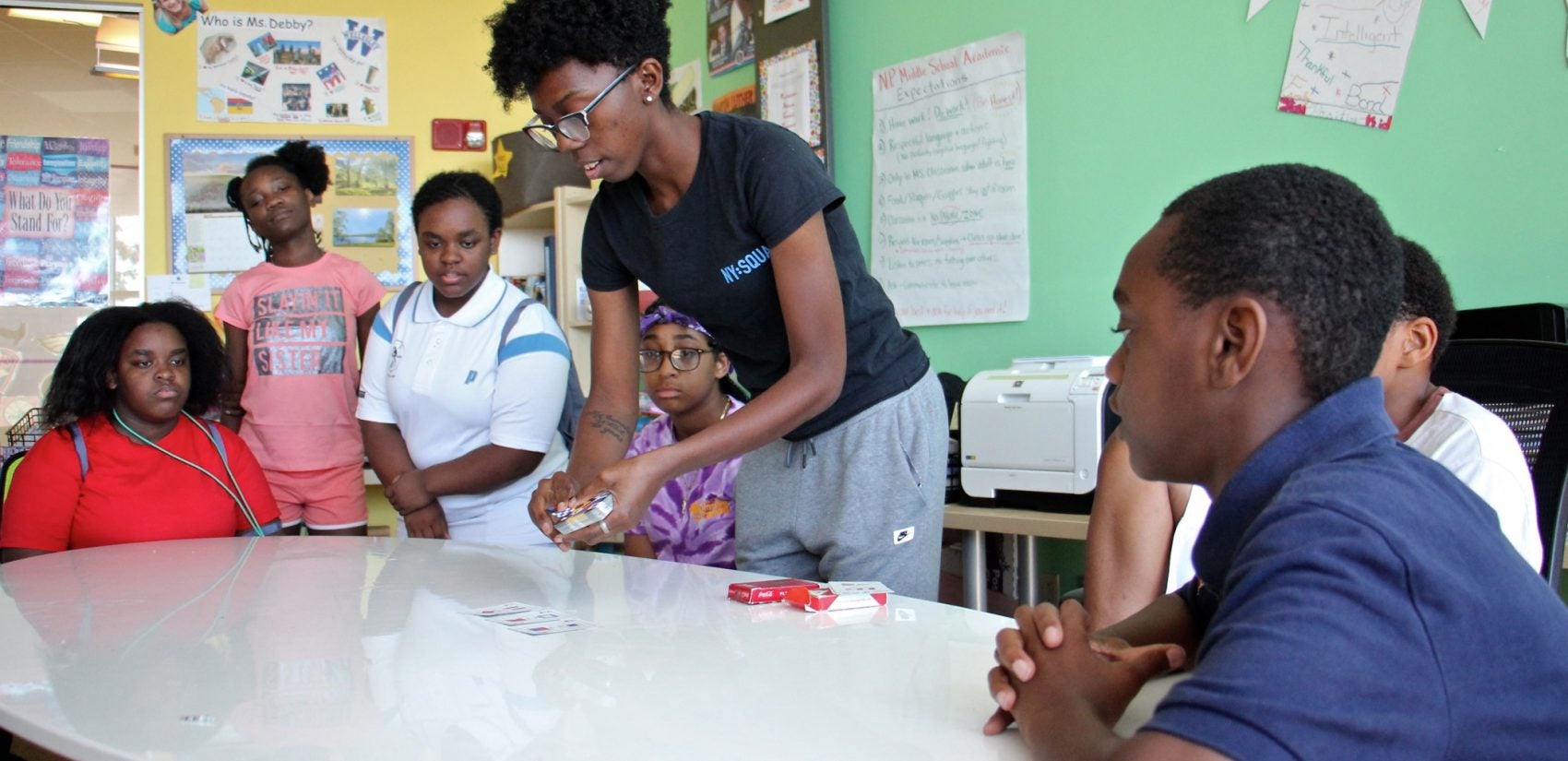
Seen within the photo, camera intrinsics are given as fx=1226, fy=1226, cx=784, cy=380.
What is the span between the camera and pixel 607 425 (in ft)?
6.10

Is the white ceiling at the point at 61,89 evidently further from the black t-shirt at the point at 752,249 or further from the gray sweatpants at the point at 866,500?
the gray sweatpants at the point at 866,500

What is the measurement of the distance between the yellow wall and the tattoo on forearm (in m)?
3.13

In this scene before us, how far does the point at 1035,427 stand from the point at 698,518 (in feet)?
2.80

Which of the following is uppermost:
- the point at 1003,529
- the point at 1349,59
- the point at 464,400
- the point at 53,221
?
the point at 1349,59

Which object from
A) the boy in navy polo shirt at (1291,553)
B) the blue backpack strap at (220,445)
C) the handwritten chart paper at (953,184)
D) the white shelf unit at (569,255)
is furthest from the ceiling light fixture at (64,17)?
the boy in navy polo shirt at (1291,553)

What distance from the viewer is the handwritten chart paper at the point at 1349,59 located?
256 centimetres

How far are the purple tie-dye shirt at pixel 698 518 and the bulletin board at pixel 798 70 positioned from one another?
5.23 feet

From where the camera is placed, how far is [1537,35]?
238cm

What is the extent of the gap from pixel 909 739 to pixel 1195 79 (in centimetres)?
242

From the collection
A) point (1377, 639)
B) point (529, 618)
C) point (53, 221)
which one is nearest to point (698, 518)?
point (529, 618)

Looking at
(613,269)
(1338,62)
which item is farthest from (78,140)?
(1338,62)

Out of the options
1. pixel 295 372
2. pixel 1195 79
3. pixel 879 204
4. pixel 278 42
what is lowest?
pixel 295 372

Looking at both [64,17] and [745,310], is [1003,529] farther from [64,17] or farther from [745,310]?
[64,17]

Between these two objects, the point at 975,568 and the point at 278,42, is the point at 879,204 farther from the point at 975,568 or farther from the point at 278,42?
the point at 278,42
